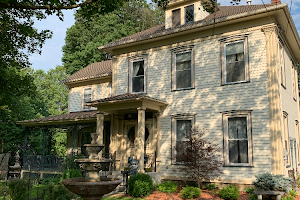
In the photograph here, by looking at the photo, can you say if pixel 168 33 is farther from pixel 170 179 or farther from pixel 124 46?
pixel 170 179

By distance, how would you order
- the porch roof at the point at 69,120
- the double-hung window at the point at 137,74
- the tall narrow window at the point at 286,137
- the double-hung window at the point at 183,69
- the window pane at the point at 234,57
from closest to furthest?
the tall narrow window at the point at 286,137 < the window pane at the point at 234,57 < the double-hung window at the point at 183,69 < the double-hung window at the point at 137,74 < the porch roof at the point at 69,120

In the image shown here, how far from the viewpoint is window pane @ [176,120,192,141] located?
13542 mm

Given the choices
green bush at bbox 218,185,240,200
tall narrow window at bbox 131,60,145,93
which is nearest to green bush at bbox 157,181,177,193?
green bush at bbox 218,185,240,200

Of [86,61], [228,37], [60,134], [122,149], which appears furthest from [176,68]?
[60,134]

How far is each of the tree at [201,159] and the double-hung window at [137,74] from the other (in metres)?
4.22

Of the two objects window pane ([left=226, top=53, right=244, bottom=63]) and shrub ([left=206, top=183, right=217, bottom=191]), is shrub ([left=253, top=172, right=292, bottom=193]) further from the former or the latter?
window pane ([left=226, top=53, right=244, bottom=63])

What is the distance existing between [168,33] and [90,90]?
26.9 feet

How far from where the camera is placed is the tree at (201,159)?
455 inches

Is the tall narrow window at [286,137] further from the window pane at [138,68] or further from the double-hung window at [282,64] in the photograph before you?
the window pane at [138,68]

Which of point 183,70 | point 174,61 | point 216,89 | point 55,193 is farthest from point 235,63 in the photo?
point 55,193

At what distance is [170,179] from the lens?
13.4 meters

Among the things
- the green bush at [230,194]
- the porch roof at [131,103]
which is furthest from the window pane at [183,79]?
the green bush at [230,194]

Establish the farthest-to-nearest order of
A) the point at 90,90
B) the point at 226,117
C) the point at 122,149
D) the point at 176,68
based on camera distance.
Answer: the point at 90,90 → the point at 122,149 → the point at 176,68 → the point at 226,117

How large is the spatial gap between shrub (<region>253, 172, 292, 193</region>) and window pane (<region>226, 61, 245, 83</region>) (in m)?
4.19
